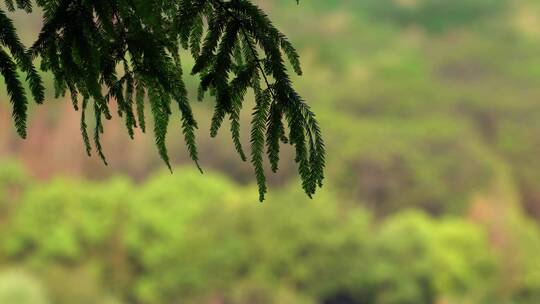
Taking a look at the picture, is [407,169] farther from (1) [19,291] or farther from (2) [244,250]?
(1) [19,291]

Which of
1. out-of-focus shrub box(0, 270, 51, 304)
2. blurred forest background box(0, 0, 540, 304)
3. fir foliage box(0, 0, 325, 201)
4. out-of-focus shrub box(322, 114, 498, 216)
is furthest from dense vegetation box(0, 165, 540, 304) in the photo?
fir foliage box(0, 0, 325, 201)

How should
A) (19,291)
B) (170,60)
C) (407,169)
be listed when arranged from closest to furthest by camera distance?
1. (170,60)
2. (19,291)
3. (407,169)

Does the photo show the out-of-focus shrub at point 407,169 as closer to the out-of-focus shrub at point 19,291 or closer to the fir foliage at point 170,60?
the out-of-focus shrub at point 19,291

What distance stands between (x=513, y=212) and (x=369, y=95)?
16.9m

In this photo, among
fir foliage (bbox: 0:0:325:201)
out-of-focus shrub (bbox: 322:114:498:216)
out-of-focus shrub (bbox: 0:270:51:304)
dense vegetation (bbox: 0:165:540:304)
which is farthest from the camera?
out-of-focus shrub (bbox: 322:114:498:216)

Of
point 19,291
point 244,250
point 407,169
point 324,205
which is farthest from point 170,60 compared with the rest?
point 407,169

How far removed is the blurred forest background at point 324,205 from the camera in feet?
92.0

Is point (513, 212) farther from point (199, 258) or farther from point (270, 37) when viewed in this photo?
point (270, 37)

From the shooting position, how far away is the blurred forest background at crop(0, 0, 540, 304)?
28047mm

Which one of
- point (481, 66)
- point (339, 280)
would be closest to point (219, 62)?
point (339, 280)

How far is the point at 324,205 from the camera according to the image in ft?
99.0

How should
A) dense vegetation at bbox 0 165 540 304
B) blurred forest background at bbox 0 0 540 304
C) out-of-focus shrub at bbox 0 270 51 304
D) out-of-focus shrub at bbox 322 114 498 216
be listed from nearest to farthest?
out-of-focus shrub at bbox 0 270 51 304 < dense vegetation at bbox 0 165 540 304 < blurred forest background at bbox 0 0 540 304 < out-of-focus shrub at bbox 322 114 498 216

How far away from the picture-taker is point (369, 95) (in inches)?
2148

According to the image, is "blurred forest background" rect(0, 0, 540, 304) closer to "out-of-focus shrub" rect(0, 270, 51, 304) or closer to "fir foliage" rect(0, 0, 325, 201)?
"out-of-focus shrub" rect(0, 270, 51, 304)
